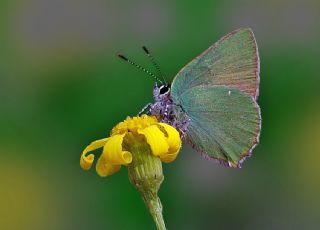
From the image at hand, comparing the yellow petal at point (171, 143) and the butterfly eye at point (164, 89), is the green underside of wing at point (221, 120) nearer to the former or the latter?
the butterfly eye at point (164, 89)

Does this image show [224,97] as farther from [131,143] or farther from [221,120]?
[131,143]

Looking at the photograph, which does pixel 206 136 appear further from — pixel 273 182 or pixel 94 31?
pixel 94 31

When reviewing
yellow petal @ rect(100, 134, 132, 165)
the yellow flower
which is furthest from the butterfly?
yellow petal @ rect(100, 134, 132, 165)

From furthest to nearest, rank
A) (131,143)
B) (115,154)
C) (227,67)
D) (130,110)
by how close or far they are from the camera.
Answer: (130,110)
(227,67)
(131,143)
(115,154)

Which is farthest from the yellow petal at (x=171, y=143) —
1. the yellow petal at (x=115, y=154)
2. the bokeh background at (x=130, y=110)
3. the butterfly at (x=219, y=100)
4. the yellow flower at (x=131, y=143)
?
the bokeh background at (x=130, y=110)

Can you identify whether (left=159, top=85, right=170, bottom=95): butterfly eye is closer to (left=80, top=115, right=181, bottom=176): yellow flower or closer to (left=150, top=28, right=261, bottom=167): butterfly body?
(left=150, top=28, right=261, bottom=167): butterfly body

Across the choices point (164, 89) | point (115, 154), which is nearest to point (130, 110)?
point (164, 89)

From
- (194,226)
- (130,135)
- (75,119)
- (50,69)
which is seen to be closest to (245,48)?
(130,135)
